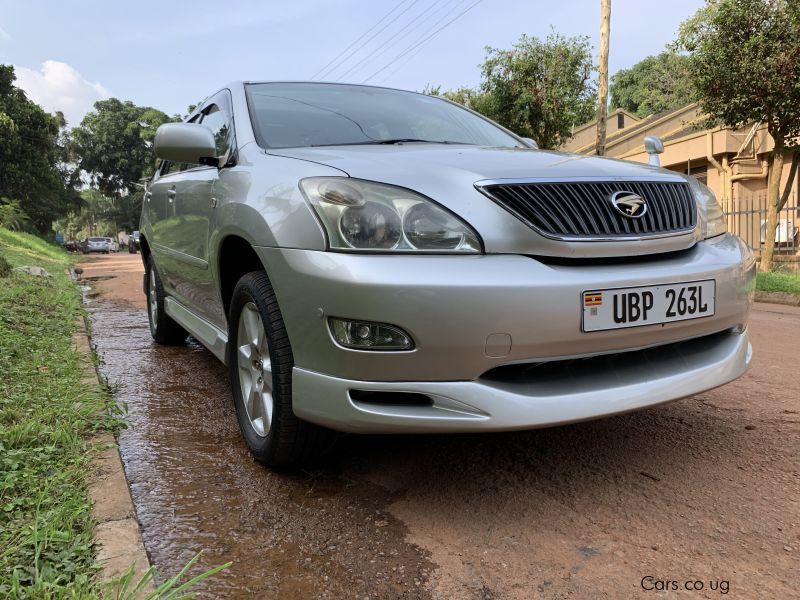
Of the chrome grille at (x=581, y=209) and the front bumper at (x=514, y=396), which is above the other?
the chrome grille at (x=581, y=209)

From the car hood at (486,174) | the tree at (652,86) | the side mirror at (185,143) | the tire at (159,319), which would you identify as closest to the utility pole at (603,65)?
the tire at (159,319)

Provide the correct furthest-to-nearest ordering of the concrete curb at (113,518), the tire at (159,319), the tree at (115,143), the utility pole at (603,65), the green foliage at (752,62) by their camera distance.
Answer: the tree at (115,143) < the utility pole at (603,65) < the green foliage at (752,62) < the tire at (159,319) < the concrete curb at (113,518)

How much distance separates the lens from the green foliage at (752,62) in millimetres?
8547

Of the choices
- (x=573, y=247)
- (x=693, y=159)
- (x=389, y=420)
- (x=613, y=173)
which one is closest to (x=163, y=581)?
(x=389, y=420)

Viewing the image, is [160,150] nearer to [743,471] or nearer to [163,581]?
[163,581]

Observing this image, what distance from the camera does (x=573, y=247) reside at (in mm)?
1941

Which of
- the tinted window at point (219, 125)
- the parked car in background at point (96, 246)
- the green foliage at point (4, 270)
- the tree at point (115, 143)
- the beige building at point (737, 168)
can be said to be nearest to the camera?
the tinted window at point (219, 125)

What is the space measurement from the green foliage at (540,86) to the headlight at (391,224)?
14761mm

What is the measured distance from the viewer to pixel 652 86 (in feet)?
125

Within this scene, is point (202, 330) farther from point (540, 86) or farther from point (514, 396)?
point (540, 86)

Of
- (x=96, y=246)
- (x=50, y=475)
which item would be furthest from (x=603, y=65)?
(x=96, y=246)

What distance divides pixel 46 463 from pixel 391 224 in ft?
4.77

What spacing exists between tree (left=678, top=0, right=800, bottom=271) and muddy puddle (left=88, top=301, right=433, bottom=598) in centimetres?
873

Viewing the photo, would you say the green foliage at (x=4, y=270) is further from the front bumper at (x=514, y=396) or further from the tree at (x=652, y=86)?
the tree at (x=652, y=86)
